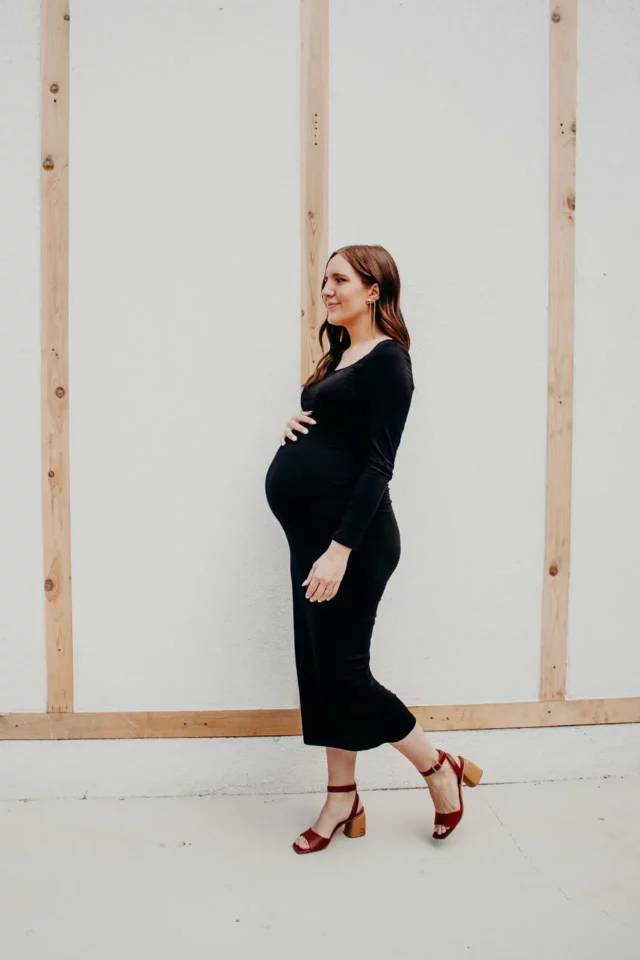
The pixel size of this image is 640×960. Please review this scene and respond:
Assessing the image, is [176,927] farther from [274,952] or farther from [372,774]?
[372,774]

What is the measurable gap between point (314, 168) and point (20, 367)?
1171 millimetres

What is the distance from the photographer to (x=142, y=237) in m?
2.20

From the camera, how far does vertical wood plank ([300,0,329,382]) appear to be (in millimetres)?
2156

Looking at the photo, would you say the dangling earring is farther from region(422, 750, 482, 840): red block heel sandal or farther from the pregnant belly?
region(422, 750, 482, 840): red block heel sandal

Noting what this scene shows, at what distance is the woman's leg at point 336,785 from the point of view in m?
1.97

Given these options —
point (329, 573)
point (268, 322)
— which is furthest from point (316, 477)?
point (268, 322)

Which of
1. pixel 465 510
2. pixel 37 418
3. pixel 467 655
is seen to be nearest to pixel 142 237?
pixel 37 418

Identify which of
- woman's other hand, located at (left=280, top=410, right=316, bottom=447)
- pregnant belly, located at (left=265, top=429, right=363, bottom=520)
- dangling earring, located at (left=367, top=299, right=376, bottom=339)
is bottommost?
pregnant belly, located at (left=265, top=429, right=363, bottom=520)

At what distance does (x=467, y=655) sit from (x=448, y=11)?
7.13 feet

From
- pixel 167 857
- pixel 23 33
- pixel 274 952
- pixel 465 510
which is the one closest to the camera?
pixel 274 952

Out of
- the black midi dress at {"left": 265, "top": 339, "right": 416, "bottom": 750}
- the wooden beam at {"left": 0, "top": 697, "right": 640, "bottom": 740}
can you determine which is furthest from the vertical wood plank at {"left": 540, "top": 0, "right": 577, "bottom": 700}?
the black midi dress at {"left": 265, "top": 339, "right": 416, "bottom": 750}

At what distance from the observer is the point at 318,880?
1.79 meters

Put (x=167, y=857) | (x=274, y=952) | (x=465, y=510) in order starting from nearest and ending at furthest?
1. (x=274, y=952)
2. (x=167, y=857)
3. (x=465, y=510)

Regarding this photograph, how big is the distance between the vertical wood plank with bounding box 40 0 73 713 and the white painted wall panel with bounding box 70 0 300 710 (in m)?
0.03
